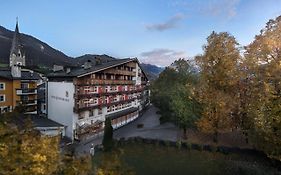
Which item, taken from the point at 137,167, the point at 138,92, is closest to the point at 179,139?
the point at 137,167

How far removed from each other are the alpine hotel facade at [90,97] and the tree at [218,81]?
17.0m

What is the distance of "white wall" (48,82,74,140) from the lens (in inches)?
1556

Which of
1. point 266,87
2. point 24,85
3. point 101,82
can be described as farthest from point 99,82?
point 266,87

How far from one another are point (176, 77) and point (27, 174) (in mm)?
48580

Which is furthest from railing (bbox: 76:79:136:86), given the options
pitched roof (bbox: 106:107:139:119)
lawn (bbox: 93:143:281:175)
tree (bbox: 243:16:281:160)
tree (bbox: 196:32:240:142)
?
tree (bbox: 243:16:281:160)

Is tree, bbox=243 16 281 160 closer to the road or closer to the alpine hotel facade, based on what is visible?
the road

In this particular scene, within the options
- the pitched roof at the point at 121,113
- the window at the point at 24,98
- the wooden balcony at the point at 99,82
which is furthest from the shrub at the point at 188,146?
the window at the point at 24,98

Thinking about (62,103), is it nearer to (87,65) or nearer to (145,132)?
(87,65)

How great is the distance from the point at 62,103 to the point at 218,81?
24573mm

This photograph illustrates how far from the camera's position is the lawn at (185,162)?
2552 cm

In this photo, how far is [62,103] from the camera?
42094mm

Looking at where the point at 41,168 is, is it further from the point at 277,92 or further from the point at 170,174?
the point at 277,92

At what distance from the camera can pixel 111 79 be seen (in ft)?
155

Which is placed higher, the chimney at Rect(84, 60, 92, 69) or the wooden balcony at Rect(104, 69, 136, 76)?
the chimney at Rect(84, 60, 92, 69)
